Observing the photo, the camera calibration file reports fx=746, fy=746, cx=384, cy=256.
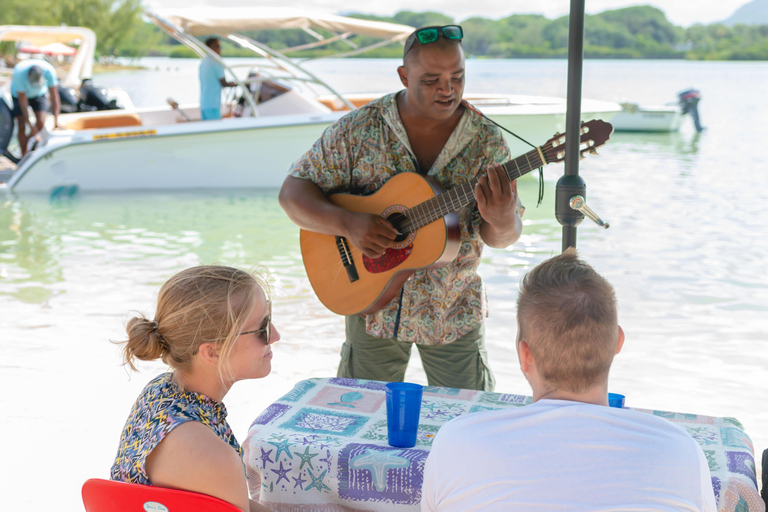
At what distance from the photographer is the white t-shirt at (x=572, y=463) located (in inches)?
41.3

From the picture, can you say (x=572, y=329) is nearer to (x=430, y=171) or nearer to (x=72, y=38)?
(x=430, y=171)

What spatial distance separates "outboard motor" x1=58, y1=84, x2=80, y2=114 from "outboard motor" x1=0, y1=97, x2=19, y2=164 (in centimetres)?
143

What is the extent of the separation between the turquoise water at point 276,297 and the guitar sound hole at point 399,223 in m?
0.47

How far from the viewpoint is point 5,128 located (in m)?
10.6

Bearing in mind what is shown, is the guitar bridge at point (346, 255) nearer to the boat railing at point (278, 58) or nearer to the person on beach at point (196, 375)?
the person on beach at point (196, 375)

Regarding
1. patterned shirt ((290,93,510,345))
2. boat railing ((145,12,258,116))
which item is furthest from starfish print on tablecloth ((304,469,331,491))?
boat railing ((145,12,258,116))

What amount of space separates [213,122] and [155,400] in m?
7.75

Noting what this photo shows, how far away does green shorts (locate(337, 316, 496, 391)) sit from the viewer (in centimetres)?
238

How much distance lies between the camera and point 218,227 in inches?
300

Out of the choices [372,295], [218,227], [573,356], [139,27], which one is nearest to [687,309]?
[372,295]

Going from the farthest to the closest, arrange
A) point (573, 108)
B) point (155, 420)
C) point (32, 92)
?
point (32, 92) → point (573, 108) → point (155, 420)

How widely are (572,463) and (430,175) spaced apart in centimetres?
147

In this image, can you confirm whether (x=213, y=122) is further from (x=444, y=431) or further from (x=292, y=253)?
(x=444, y=431)

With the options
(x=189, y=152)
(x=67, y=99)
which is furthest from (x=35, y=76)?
(x=189, y=152)
